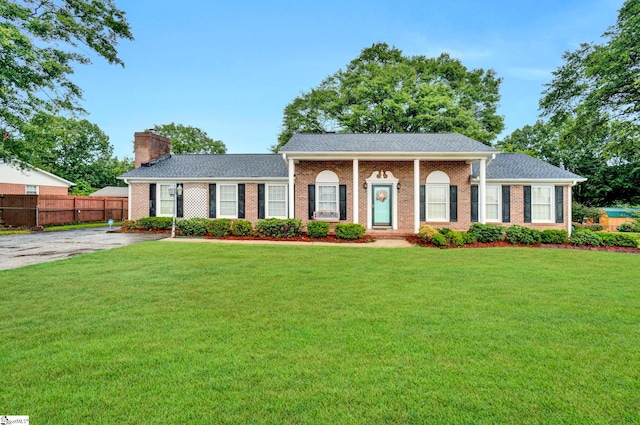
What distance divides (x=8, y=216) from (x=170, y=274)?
18926 millimetres

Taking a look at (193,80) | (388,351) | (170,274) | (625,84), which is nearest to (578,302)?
(388,351)

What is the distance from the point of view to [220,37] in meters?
18.6

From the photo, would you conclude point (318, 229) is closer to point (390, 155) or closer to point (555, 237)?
point (390, 155)

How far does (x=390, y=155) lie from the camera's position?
1441cm

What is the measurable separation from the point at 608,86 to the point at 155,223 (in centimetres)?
2169

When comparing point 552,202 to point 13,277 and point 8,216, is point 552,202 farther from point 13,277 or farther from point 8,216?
point 8,216

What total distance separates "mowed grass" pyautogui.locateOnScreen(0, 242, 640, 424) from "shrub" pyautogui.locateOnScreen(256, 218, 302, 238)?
7178 mm

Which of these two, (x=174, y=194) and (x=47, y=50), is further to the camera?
(x=174, y=194)

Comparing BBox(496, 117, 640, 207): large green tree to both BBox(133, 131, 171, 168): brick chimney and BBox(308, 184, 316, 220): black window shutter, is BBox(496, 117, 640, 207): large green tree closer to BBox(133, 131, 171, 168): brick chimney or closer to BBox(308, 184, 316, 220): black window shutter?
BBox(308, 184, 316, 220): black window shutter

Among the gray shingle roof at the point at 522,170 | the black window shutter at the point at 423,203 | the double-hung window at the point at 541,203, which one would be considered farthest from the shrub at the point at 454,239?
the double-hung window at the point at 541,203

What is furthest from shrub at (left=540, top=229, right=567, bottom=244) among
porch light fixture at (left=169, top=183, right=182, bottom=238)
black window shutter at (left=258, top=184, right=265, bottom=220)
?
porch light fixture at (left=169, top=183, right=182, bottom=238)

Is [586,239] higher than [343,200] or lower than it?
lower

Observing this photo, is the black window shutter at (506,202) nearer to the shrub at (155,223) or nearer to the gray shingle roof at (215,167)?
the gray shingle roof at (215,167)

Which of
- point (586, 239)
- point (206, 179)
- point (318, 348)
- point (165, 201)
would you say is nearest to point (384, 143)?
point (586, 239)
